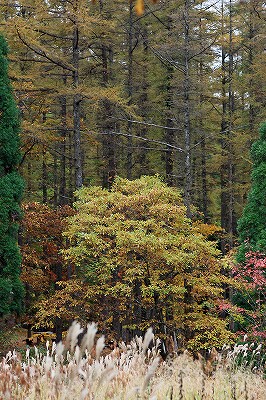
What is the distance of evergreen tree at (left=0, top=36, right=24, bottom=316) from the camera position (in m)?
13.5

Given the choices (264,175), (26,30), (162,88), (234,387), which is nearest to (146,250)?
(264,175)

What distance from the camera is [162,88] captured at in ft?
77.8

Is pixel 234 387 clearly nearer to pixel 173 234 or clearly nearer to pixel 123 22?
pixel 173 234

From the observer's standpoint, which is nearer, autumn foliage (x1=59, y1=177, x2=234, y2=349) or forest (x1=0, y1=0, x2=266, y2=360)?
autumn foliage (x1=59, y1=177, x2=234, y2=349)

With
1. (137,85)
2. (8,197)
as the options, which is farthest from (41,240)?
(137,85)

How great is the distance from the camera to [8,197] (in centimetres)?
1380

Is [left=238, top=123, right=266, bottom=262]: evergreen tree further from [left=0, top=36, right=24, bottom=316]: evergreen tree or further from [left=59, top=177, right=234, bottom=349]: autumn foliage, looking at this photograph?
[left=0, top=36, right=24, bottom=316]: evergreen tree

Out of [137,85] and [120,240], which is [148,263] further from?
[137,85]

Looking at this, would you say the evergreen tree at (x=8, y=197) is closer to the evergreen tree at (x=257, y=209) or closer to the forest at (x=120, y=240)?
the forest at (x=120, y=240)

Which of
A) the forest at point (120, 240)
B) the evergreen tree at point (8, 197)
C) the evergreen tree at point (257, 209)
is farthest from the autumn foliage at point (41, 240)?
the evergreen tree at point (257, 209)

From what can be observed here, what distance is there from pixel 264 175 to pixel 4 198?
7.32 metres

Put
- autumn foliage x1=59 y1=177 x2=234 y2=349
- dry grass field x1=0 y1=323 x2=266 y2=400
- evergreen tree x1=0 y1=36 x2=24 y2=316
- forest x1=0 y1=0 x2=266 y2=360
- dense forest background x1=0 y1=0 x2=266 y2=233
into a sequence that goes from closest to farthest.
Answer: dry grass field x1=0 y1=323 x2=266 y2=400, autumn foliage x1=59 y1=177 x2=234 y2=349, forest x1=0 y1=0 x2=266 y2=360, evergreen tree x1=0 y1=36 x2=24 y2=316, dense forest background x1=0 y1=0 x2=266 y2=233

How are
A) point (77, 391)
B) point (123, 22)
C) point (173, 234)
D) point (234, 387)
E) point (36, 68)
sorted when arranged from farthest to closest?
point (123, 22)
point (36, 68)
point (173, 234)
point (234, 387)
point (77, 391)

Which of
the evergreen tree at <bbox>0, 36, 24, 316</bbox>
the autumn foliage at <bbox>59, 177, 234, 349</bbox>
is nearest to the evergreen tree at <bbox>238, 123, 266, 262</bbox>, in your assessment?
the autumn foliage at <bbox>59, 177, 234, 349</bbox>
